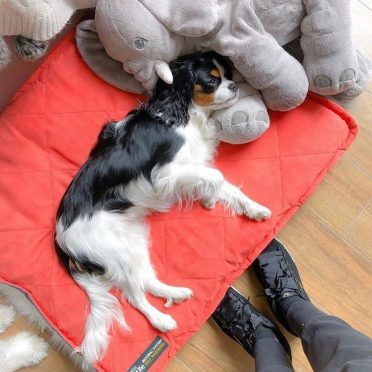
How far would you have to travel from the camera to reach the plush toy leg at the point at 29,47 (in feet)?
5.35

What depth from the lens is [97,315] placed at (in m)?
1.91

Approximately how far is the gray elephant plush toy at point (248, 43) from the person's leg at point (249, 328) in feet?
2.46

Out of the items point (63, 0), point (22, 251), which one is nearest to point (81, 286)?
point (22, 251)

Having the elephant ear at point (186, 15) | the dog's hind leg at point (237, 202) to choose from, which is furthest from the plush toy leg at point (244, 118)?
the elephant ear at point (186, 15)

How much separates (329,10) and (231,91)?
1.66 feet

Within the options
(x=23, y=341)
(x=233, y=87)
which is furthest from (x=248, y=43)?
(x=23, y=341)

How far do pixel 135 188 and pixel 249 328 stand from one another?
80 cm

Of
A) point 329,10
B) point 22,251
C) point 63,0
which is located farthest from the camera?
point 22,251

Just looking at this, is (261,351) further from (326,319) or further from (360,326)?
(360,326)

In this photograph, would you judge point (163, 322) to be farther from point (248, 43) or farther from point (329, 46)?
point (329, 46)

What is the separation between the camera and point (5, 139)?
2.11 meters

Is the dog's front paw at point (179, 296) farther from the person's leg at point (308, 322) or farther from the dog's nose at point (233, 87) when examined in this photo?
the dog's nose at point (233, 87)

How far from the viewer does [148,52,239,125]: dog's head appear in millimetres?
1879

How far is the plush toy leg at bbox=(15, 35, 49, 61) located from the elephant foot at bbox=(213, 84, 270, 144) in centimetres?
77
